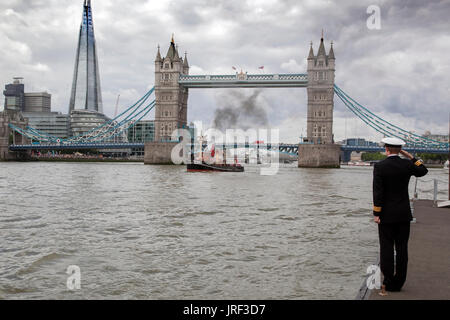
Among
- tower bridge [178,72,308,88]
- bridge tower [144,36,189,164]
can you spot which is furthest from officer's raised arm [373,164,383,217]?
bridge tower [144,36,189,164]

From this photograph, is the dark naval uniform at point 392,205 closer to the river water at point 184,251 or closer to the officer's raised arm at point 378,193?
the officer's raised arm at point 378,193

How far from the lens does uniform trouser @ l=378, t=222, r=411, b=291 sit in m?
4.69

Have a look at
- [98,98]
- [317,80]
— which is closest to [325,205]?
[317,80]

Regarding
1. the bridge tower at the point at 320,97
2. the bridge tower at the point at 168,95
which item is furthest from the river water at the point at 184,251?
the bridge tower at the point at 168,95

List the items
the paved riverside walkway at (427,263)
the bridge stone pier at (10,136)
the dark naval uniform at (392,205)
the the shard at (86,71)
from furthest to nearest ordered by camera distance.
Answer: the the shard at (86,71) < the bridge stone pier at (10,136) < the dark naval uniform at (392,205) < the paved riverside walkway at (427,263)

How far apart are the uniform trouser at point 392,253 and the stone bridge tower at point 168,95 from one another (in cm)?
6868

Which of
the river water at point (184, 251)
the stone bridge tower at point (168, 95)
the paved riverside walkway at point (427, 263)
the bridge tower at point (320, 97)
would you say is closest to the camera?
the paved riverside walkway at point (427, 263)

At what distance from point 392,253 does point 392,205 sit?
505 mm

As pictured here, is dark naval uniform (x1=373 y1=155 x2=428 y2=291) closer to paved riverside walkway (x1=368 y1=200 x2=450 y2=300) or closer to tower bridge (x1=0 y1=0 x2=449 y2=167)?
paved riverside walkway (x1=368 y1=200 x2=450 y2=300)

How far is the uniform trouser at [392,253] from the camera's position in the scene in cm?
469
